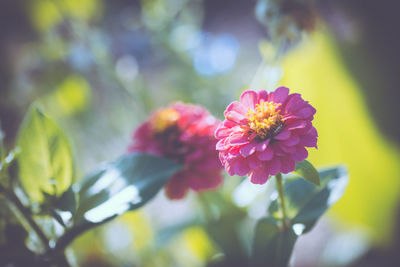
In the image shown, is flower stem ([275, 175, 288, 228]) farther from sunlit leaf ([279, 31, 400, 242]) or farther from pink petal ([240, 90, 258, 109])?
sunlit leaf ([279, 31, 400, 242])

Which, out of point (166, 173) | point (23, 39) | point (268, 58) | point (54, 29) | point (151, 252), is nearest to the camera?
point (166, 173)

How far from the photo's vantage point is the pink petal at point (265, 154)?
194 millimetres

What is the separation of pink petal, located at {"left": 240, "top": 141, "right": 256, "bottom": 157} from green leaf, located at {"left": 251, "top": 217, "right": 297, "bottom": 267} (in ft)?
0.28

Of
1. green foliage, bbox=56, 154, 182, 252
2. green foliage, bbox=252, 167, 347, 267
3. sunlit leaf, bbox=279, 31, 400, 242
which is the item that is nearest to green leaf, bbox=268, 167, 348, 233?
green foliage, bbox=252, 167, 347, 267

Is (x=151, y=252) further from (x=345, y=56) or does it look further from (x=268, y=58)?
(x=345, y=56)

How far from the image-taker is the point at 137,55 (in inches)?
35.4

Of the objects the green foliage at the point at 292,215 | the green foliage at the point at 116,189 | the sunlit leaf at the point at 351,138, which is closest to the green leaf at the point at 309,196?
the green foliage at the point at 292,215

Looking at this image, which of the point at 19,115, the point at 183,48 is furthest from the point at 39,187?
the point at 19,115

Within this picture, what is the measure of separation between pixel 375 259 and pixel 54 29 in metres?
0.77

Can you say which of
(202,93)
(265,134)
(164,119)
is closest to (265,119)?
(265,134)

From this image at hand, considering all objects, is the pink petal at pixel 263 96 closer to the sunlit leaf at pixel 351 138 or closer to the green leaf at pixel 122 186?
the green leaf at pixel 122 186

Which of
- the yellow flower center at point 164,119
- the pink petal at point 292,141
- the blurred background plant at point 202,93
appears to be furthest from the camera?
the blurred background plant at point 202,93

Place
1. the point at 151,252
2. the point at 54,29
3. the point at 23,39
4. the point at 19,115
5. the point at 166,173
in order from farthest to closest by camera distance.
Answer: the point at 23,39 → the point at 19,115 → the point at 54,29 → the point at 151,252 → the point at 166,173

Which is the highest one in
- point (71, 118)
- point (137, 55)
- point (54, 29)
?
point (137, 55)
